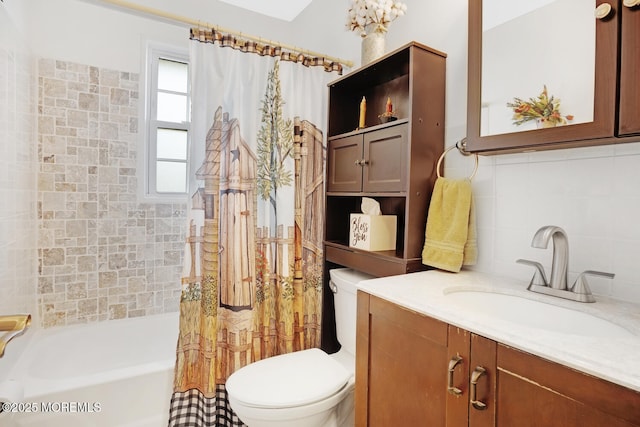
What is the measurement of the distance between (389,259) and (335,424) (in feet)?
2.47

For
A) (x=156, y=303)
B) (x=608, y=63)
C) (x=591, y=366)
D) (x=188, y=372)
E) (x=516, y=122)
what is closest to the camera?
(x=591, y=366)

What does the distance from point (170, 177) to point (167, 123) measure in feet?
1.30

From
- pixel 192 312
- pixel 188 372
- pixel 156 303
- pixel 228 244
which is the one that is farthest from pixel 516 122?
pixel 156 303

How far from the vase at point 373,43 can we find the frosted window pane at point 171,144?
157cm

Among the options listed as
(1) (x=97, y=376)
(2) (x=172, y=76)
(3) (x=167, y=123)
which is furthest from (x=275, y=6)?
(1) (x=97, y=376)

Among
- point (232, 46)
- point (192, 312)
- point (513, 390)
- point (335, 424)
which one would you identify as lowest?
point (335, 424)

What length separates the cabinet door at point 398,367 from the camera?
2.86ft

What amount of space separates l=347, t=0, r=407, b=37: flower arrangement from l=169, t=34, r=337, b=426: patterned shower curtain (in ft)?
1.18

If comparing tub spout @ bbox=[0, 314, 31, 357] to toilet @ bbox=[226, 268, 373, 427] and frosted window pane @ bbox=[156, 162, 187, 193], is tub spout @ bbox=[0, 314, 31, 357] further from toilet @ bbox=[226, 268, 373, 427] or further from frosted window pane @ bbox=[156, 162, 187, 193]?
frosted window pane @ bbox=[156, 162, 187, 193]

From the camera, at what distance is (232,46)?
1650 millimetres

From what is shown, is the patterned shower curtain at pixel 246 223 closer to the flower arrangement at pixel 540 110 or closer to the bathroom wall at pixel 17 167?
the bathroom wall at pixel 17 167

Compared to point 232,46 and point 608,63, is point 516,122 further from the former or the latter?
point 232,46

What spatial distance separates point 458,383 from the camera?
2.64 ft

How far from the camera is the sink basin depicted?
0.85 m
